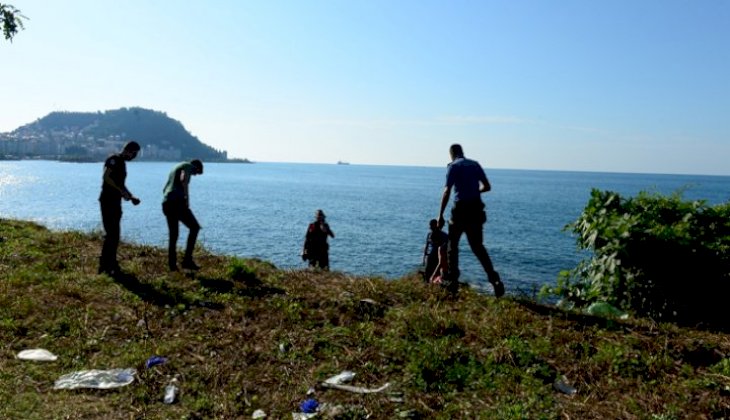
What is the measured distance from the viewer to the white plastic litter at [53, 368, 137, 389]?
530 centimetres

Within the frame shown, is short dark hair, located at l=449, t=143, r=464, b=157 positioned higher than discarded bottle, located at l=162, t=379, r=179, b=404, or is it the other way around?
short dark hair, located at l=449, t=143, r=464, b=157

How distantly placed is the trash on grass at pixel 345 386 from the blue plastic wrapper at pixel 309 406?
42cm

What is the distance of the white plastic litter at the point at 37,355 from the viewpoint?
5.89 metres

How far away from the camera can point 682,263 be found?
788cm

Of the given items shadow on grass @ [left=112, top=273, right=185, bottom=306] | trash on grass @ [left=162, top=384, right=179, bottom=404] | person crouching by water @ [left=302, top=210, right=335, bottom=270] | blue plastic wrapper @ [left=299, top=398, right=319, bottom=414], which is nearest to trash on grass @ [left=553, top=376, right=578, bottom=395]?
blue plastic wrapper @ [left=299, top=398, right=319, bottom=414]

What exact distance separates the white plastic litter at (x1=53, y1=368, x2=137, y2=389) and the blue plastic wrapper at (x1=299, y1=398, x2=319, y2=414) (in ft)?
6.49

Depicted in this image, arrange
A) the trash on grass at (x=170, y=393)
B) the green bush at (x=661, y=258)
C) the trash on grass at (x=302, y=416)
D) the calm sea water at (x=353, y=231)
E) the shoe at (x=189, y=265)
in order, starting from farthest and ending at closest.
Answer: the calm sea water at (x=353, y=231), the shoe at (x=189, y=265), the green bush at (x=661, y=258), the trash on grass at (x=170, y=393), the trash on grass at (x=302, y=416)

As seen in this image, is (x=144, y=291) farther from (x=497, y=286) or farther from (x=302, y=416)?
(x=497, y=286)

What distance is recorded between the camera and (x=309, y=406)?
493cm

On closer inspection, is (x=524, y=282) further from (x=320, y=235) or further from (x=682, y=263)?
(x=682, y=263)

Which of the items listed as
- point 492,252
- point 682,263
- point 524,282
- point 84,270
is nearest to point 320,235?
point 84,270

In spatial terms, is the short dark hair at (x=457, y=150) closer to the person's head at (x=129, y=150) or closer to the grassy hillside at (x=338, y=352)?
the grassy hillside at (x=338, y=352)

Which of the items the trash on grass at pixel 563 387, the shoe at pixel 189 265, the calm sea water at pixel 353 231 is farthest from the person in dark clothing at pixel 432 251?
the trash on grass at pixel 563 387

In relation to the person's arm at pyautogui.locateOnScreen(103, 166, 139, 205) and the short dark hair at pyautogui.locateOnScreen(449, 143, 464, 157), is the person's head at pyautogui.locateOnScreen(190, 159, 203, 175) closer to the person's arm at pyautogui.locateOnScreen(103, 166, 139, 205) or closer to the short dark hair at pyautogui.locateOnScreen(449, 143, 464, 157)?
the person's arm at pyautogui.locateOnScreen(103, 166, 139, 205)
